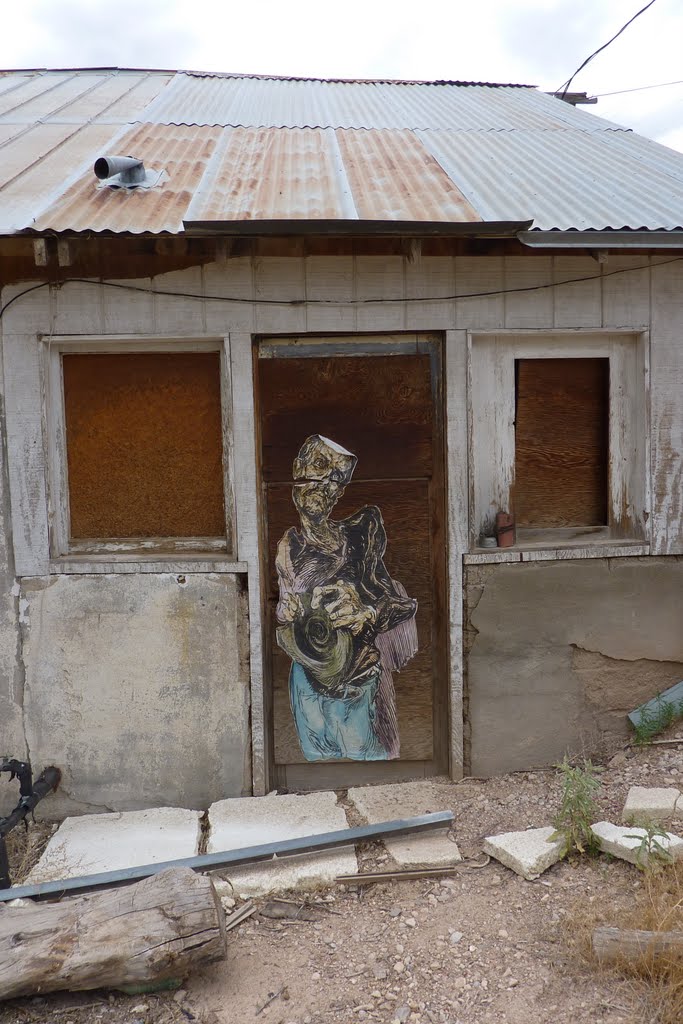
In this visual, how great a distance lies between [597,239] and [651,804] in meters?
2.97

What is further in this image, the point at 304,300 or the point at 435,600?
the point at 435,600

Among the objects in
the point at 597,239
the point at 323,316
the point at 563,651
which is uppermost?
the point at 597,239

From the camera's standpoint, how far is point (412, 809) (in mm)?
4367

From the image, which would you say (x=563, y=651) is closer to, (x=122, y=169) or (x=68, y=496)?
(x=68, y=496)

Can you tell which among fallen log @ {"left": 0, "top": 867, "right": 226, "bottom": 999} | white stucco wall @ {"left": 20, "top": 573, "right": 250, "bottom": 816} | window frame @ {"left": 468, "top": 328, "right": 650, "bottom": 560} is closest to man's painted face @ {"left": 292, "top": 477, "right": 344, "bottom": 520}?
white stucco wall @ {"left": 20, "top": 573, "right": 250, "bottom": 816}

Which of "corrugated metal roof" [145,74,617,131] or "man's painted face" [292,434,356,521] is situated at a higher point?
"corrugated metal roof" [145,74,617,131]

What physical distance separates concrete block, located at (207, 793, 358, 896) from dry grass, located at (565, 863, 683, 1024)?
1.17 m

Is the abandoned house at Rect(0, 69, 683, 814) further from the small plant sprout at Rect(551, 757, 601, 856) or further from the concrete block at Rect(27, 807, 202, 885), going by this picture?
the small plant sprout at Rect(551, 757, 601, 856)

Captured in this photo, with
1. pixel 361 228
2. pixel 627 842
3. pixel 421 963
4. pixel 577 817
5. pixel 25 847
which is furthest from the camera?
pixel 25 847

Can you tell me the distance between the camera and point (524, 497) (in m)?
4.73

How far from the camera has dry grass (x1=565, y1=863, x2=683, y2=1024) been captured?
2.75 metres

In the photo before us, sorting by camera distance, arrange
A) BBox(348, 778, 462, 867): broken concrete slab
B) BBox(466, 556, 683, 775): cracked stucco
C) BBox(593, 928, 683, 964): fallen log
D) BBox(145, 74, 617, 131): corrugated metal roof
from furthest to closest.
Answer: BBox(145, 74, 617, 131): corrugated metal roof, BBox(466, 556, 683, 775): cracked stucco, BBox(348, 778, 462, 867): broken concrete slab, BBox(593, 928, 683, 964): fallen log

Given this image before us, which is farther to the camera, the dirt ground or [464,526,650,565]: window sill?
[464,526,650,565]: window sill

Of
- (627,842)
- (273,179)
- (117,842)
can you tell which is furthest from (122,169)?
(627,842)
